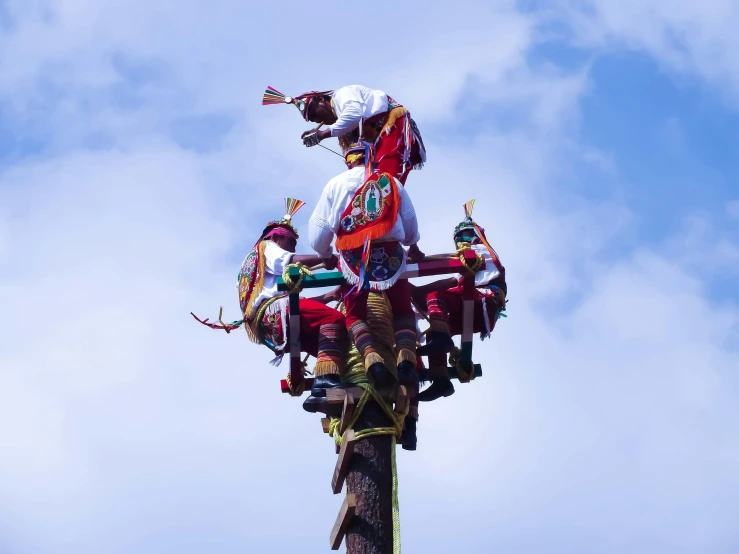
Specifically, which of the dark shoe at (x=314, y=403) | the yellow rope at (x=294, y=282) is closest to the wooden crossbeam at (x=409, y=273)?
the yellow rope at (x=294, y=282)

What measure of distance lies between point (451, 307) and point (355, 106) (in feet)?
6.64

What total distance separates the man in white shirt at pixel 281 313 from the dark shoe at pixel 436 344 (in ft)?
2.54

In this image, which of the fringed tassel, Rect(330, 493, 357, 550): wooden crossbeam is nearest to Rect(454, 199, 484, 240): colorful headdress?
the fringed tassel

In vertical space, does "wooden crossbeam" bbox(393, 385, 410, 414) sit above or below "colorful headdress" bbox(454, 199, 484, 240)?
below

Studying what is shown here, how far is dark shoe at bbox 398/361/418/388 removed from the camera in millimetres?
12203

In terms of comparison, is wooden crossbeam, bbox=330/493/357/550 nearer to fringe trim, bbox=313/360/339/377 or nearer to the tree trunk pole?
the tree trunk pole

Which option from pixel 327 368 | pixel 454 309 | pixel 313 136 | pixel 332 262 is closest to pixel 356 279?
pixel 332 262

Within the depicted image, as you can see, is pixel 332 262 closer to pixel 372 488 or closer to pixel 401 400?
pixel 401 400

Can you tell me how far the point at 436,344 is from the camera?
1273cm

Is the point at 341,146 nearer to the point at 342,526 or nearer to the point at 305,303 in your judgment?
the point at 305,303

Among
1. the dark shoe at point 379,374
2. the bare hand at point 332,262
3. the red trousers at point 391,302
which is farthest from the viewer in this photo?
the bare hand at point 332,262

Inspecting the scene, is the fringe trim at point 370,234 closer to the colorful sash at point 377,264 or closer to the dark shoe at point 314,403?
the colorful sash at point 377,264

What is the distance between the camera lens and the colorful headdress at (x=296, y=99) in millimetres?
13484

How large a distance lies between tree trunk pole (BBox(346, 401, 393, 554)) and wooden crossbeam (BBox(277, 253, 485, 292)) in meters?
1.10
